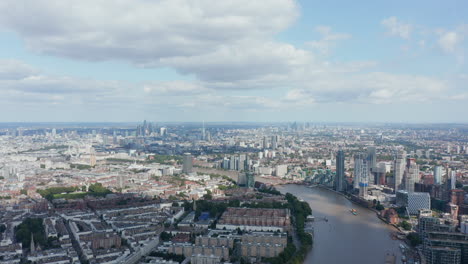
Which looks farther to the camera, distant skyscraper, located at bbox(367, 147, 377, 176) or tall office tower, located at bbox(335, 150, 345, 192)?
distant skyscraper, located at bbox(367, 147, 377, 176)

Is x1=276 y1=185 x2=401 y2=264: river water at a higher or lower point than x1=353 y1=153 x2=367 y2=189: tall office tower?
lower

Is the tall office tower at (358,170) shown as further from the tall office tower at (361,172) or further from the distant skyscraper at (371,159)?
the distant skyscraper at (371,159)

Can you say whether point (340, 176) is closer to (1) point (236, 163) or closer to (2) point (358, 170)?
(2) point (358, 170)

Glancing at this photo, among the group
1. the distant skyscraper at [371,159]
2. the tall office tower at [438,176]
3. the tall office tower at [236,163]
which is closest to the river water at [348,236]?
the tall office tower at [438,176]

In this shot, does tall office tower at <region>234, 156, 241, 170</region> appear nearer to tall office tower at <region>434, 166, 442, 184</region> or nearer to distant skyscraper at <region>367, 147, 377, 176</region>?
distant skyscraper at <region>367, 147, 377, 176</region>

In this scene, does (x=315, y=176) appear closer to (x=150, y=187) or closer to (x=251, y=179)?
(x=251, y=179)

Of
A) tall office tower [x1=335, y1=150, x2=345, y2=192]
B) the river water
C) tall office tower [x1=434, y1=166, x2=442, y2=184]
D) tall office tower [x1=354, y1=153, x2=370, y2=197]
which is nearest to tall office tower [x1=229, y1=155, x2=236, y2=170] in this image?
tall office tower [x1=335, y1=150, x2=345, y2=192]

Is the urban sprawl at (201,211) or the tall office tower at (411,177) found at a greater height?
the tall office tower at (411,177)

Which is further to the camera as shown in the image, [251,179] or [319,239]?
[251,179]

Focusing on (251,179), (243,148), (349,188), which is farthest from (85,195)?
(243,148)
